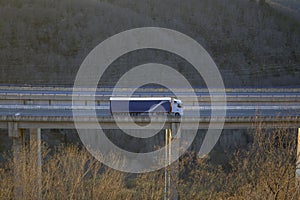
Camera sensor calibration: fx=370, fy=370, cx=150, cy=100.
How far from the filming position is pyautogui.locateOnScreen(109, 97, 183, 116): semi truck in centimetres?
1980

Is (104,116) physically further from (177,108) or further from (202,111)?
(202,111)

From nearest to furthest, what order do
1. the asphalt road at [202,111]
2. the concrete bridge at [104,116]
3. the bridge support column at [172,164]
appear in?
the bridge support column at [172,164] → the concrete bridge at [104,116] → the asphalt road at [202,111]

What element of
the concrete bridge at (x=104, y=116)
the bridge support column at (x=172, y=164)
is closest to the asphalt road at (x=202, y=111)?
the concrete bridge at (x=104, y=116)

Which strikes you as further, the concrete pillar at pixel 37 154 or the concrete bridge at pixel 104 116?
the concrete bridge at pixel 104 116

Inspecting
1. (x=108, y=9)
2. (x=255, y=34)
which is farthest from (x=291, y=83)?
(x=108, y=9)

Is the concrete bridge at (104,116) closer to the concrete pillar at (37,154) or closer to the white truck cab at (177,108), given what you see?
the concrete pillar at (37,154)

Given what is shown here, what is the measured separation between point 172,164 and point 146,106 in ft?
11.8

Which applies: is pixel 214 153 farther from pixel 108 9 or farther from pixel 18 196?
pixel 108 9

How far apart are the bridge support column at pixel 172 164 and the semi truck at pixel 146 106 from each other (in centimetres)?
120

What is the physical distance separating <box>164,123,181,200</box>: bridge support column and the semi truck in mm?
1201

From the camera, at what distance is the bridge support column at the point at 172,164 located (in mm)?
17056

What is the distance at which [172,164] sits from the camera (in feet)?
60.0

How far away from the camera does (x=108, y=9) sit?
172ft

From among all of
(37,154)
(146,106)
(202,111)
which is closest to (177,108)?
(146,106)
